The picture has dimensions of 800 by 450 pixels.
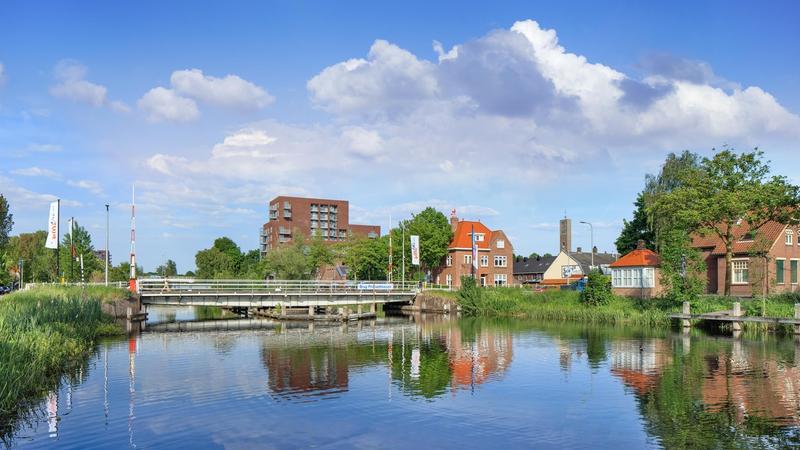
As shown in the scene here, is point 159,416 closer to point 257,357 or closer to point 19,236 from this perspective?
point 257,357

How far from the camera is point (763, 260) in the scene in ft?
195

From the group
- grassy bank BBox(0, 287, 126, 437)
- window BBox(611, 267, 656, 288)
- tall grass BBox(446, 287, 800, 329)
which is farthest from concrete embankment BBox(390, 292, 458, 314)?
grassy bank BBox(0, 287, 126, 437)

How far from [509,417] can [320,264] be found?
9066cm

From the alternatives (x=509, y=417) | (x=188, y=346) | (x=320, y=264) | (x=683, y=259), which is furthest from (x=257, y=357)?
(x=320, y=264)

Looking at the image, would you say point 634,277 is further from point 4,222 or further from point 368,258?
point 4,222

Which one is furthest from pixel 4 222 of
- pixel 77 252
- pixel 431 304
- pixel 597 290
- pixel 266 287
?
pixel 597 290

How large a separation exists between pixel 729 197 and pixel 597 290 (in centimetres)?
1465

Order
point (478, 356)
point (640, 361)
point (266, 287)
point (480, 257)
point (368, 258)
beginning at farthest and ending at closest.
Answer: point (480, 257), point (368, 258), point (266, 287), point (478, 356), point (640, 361)

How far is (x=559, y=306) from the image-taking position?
6388 centimetres

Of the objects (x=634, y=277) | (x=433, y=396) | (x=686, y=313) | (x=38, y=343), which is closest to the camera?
(x=433, y=396)

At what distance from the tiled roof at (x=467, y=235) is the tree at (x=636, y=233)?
20.4 m

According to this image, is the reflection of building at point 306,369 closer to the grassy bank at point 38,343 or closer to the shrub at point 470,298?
the grassy bank at point 38,343

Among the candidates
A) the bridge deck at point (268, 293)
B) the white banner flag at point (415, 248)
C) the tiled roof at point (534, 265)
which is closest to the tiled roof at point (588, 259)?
the tiled roof at point (534, 265)

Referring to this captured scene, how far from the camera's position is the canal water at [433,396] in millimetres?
18844
